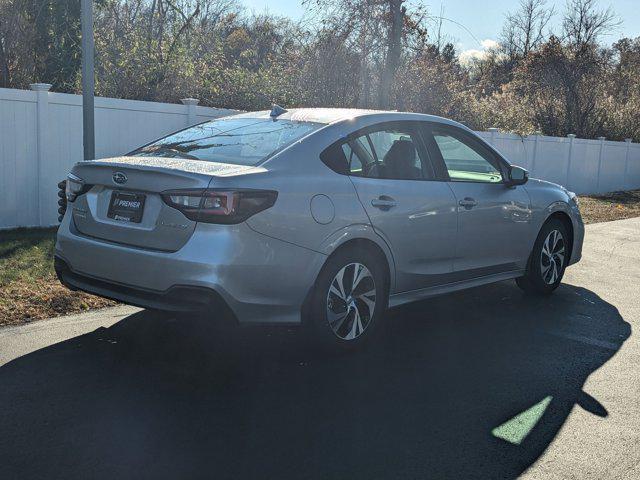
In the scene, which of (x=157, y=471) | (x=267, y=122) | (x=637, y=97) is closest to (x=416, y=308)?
(x=267, y=122)

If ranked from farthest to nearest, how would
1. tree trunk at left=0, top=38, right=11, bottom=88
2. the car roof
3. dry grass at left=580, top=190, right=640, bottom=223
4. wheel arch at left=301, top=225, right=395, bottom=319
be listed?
dry grass at left=580, top=190, right=640, bottom=223
tree trunk at left=0, top=38, right=11, bottom=88
the car roof
wheel arch at left=301, top=225, right=395, bottom=319

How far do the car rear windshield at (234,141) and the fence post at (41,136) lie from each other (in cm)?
488

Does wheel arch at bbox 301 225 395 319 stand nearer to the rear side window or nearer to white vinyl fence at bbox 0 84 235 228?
the rear side window

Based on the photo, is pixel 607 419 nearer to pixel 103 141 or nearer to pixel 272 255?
pixel 272 255

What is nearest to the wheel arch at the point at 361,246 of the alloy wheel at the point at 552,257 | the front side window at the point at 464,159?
the front side window at the point at 464,159

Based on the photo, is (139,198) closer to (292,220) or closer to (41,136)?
(292,220)

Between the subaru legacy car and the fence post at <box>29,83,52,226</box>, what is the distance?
4.89 metres

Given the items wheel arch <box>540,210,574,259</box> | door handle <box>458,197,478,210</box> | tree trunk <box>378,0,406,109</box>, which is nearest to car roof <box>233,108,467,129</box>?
door handle <box>458,197,478,210</box>

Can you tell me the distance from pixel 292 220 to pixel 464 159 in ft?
7.52

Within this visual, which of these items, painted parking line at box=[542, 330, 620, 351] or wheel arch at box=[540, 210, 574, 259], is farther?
wheel arch at box=[540, 210, 574, 259]

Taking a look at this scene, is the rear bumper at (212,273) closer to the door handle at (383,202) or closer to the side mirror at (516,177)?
the door handle at (383,202)

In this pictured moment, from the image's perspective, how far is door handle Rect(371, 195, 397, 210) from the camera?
5140mm

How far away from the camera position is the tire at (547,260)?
698 cm

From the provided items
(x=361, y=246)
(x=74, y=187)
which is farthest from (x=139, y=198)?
(x=361, y=246)
